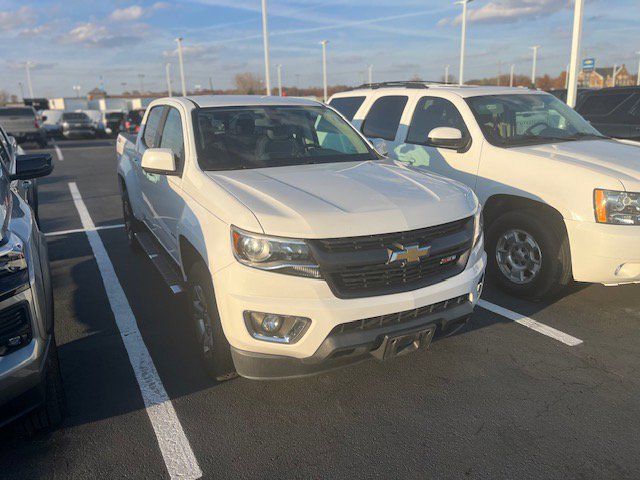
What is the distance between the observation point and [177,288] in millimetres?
3963

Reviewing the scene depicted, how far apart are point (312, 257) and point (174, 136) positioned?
7.26 ft

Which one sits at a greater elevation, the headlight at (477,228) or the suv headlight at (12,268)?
the suv headlight at (12,268)

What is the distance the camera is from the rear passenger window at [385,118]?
617 cm

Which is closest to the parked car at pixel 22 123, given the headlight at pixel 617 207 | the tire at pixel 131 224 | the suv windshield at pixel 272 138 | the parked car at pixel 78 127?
the parked car at pixel 78 127

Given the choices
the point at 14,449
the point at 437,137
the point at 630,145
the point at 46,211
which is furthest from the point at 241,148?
the point at 46,211

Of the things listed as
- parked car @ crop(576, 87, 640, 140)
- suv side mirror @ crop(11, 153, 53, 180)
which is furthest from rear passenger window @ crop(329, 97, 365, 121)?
parked car @ crop(576, 87, 640, 140)

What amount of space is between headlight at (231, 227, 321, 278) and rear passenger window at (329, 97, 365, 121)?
4.59m

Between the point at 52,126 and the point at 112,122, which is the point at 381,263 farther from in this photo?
the point at 112,122

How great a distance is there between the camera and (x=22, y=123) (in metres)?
21.8

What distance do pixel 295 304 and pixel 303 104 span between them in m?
2.59

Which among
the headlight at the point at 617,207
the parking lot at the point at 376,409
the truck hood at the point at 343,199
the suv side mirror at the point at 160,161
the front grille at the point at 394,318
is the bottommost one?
the parking lot at the point at 376,409

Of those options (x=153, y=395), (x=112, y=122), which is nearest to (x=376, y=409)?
(x=153, y=395)

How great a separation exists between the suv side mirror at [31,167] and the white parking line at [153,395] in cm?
131

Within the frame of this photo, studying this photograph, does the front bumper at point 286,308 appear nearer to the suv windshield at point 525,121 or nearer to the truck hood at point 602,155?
the truck hood at point 602,155
